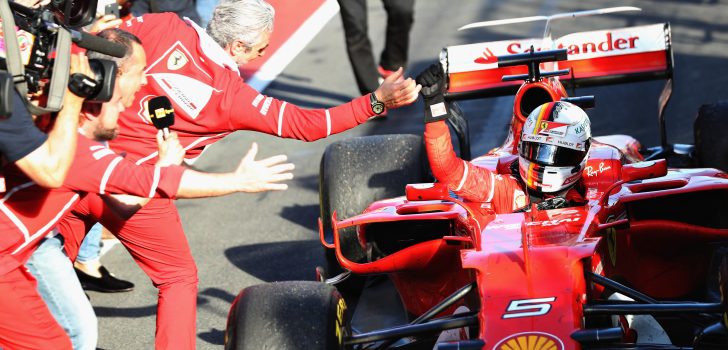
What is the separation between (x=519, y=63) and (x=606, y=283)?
1.95m

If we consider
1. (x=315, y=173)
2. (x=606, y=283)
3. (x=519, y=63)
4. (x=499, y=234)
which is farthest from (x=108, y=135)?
(x=315, y=173)

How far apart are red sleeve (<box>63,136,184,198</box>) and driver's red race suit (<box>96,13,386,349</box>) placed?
2.26 ft

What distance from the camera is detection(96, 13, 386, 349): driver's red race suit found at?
16.2 feet

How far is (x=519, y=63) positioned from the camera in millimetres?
6352

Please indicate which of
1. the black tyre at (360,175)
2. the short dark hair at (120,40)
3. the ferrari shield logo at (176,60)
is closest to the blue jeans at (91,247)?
the black tyre at (360,175)

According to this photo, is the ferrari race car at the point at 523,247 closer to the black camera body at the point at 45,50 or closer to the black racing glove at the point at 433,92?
the black racing glove at the point at 433,92

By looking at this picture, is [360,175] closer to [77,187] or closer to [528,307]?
[528,307]

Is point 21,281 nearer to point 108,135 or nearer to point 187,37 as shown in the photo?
point 108,135

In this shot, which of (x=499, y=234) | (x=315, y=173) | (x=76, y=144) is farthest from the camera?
(x=315, y=173)

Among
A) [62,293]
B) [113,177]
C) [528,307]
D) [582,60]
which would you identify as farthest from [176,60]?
[582,60]

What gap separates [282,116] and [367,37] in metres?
4.67

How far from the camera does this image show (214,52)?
5184 millimetres

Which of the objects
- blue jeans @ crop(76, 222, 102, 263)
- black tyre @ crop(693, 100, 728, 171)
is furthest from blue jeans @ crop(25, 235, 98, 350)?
black tyre @ crop(693, 100, 728, 171)

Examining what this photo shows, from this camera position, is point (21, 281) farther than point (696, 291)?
No
